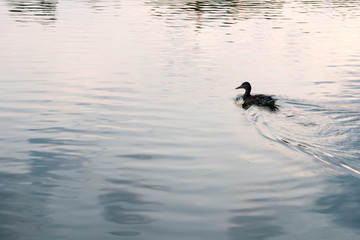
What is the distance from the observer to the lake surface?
8.30 metres

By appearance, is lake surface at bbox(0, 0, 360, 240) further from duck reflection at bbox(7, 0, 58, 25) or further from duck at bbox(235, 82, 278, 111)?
duck reflection at bbox(7, 0, 58, 25)

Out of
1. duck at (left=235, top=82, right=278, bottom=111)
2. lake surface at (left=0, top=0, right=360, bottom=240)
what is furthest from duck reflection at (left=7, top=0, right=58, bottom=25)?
duck at (left=235, top=82, right=278, bottom=111)

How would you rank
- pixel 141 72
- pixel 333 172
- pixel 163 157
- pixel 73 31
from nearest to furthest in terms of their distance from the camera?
pixel 333 172
pixel 163 157
pixel 141 72
pixel 73 31

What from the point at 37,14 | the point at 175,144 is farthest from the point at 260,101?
the point at 37,14

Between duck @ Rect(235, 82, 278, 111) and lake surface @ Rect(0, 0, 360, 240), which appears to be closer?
lake surface @ Rect(0, 0, 360, 240)

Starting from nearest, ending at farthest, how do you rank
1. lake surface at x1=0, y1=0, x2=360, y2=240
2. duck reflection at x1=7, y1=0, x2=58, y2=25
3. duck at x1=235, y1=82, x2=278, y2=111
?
lake surface at x1=0, y1=0, x2=360, y2=240
duck at x1=235, y1=82, x2=278, y2=111
duck reflection at x1=7, y1=0, x2=58, y2=25

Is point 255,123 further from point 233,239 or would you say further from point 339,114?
point 233,239

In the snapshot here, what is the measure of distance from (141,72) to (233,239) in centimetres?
1511

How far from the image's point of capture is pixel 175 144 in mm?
12453

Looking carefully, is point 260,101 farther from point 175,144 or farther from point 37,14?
point 37,14

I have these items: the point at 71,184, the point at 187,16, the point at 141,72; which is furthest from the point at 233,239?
the point at 187,16

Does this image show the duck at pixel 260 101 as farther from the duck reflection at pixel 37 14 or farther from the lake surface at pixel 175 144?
the duck reflection at pixel 37 14

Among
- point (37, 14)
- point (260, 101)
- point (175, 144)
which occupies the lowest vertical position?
point (37, 14)

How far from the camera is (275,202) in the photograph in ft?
29.4
